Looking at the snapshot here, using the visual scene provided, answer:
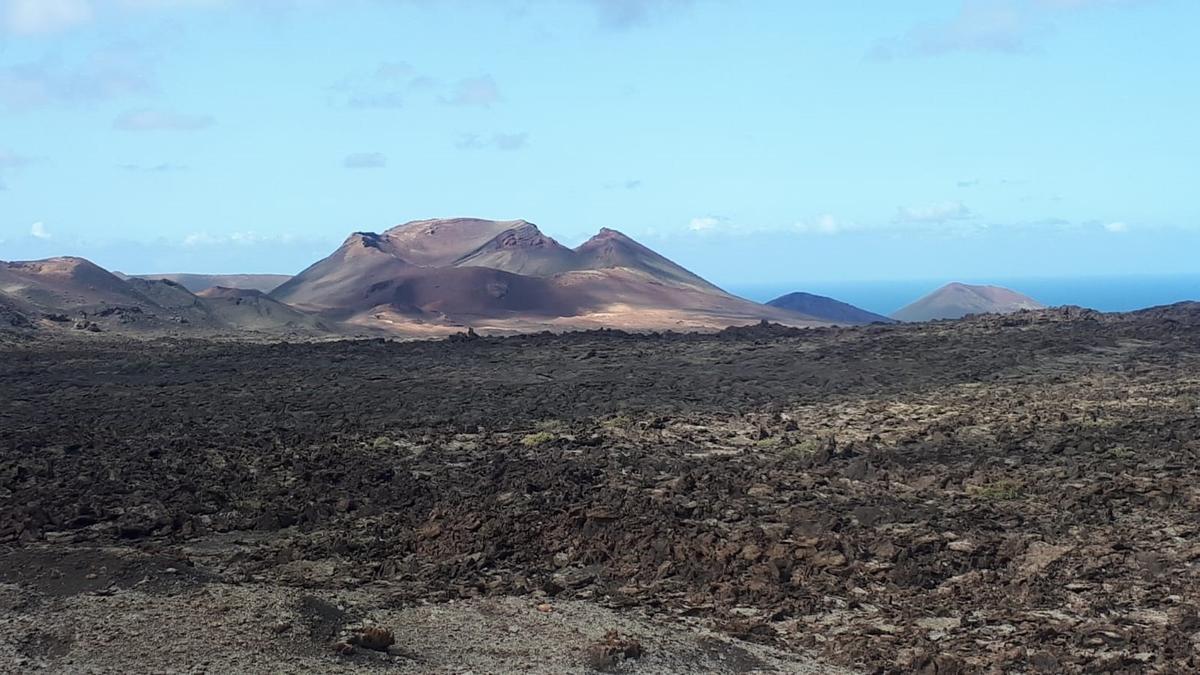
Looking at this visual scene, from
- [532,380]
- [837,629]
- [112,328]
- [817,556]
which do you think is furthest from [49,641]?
[112,328]

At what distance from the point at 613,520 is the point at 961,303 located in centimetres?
7816

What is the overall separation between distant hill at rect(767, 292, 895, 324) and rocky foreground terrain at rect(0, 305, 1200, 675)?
55.5 metres

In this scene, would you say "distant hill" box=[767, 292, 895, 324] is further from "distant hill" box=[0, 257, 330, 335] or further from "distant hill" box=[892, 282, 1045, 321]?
"distant hill" box=[0, 257, 330, 335]

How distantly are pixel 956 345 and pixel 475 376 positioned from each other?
34.8 ft

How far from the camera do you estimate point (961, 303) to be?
287 ft

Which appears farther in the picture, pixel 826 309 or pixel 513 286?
pixel 826 309

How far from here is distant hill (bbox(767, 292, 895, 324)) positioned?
8219 cm

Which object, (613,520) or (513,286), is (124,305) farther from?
(613,520)

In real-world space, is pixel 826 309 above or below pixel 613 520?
above

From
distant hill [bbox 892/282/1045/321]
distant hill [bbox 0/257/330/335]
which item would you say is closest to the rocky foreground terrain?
distant hill [bbox 0/257/330/335]

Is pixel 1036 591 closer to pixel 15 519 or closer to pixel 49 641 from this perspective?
pixel 49 641

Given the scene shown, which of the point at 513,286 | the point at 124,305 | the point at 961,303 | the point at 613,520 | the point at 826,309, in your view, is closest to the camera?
the point at 613,520

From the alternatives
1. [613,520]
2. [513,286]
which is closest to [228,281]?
[513,286]

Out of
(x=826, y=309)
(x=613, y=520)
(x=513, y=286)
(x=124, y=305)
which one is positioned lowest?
(x=613, y=520)
